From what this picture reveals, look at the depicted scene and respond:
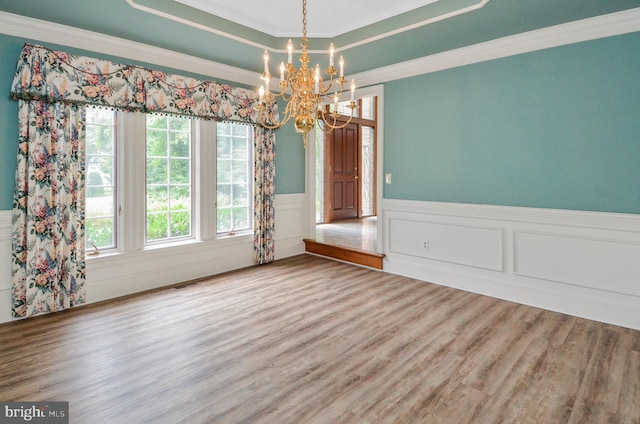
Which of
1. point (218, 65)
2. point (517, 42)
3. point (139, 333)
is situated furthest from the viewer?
point (218, 65)

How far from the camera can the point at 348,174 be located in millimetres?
8578

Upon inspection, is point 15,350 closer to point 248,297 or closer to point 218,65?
point 248,297

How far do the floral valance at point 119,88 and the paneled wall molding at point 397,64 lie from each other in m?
0.18

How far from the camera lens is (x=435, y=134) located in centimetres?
434

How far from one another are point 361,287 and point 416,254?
888 mm

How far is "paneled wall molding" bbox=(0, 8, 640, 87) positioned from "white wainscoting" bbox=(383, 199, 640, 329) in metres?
1.61

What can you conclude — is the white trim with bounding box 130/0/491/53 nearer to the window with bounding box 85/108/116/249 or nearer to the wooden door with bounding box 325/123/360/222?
the window with bounding box 85/108/116/249

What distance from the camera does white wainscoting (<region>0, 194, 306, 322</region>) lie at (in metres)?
3.20

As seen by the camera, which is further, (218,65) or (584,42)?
(218,65)

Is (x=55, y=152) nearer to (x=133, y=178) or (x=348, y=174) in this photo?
(x=133, y=178)

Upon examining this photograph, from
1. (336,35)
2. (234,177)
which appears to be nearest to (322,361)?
(234,177)

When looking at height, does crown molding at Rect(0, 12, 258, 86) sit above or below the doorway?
above

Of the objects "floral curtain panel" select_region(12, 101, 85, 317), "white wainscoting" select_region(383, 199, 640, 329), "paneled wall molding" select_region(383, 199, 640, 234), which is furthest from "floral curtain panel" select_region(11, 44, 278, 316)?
"white wainscoting" select_region(383, 199, 640, 329)

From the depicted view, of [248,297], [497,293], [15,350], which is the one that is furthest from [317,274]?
[15,350]
